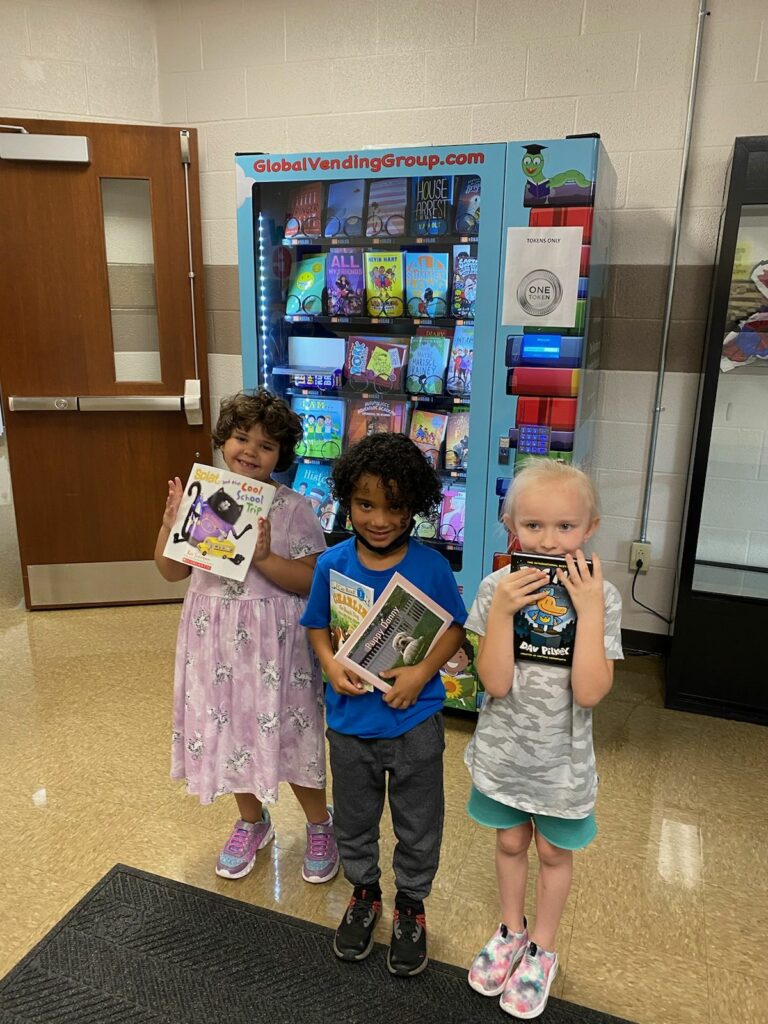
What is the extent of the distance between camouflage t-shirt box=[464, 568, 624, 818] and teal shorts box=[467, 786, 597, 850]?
1.7 inches

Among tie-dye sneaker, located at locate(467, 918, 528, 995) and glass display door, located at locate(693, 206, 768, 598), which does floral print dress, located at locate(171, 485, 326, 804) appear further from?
glass display door, located at locate(693, 206, 768, 598)

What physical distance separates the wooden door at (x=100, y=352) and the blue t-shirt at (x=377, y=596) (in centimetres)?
219

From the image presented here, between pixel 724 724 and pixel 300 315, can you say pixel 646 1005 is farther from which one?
pixel 300 315

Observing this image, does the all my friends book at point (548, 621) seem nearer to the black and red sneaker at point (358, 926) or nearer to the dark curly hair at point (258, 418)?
the dark curly hair at point (258, 418)

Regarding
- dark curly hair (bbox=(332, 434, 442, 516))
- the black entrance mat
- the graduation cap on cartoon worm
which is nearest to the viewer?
dark curly hair (bbox=(332, 434, 442, 516))

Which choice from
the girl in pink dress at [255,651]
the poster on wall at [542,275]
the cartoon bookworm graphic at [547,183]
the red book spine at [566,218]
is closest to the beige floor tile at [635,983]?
the girl in pink dress at [255,651]

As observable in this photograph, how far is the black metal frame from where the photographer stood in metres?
2.66

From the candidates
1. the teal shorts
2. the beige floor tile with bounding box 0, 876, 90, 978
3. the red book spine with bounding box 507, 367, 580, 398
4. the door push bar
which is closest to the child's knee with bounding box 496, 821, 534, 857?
the teal shorts

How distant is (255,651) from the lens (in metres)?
1.81

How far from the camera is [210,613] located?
5.93ft

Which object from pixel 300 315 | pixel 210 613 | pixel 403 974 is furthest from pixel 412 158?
pixel 403 974

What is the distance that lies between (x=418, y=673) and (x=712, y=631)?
1712mm

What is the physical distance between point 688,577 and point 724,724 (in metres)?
0.59

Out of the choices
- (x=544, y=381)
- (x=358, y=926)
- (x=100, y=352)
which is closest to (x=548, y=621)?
(x=358, y=926)
